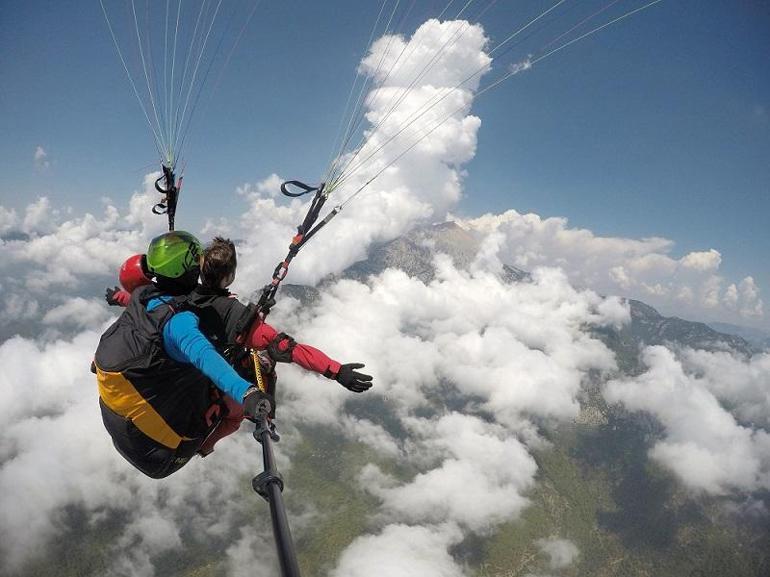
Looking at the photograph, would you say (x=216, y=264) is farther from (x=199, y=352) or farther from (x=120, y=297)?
(x=120, y=297)

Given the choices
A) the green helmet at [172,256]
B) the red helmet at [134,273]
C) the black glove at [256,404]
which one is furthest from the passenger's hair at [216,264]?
the black glove at [256,404]

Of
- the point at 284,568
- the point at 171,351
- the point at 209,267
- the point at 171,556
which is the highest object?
the point at 171,556

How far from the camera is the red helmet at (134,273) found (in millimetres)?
4652

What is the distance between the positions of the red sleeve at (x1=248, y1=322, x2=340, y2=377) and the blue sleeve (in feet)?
3.21

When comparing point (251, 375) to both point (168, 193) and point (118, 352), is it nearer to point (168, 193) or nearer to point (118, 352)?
point (118, 352)

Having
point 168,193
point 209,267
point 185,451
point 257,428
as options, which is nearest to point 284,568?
point 257,428

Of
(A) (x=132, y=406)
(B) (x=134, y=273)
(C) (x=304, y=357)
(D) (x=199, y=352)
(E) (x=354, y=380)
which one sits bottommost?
(E) (x=354, y=380)

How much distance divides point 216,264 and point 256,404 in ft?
7.17

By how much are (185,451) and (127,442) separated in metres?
0.75

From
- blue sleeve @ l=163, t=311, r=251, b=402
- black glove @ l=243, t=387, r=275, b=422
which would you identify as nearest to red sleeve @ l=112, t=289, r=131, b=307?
blue sleeve @ l=163, t=311, r=251, b=402

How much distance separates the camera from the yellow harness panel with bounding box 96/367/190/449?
11.7 ft

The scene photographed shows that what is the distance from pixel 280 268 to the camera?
5824mm

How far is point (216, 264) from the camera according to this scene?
14.2 feet

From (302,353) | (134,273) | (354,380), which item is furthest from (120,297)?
(354,380)
